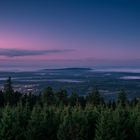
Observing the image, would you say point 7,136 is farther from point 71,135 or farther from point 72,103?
point 72,103

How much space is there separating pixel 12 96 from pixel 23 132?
41413 mm

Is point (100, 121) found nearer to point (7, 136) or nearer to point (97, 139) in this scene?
point (97, 139)

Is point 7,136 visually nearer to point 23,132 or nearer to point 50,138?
point 23,132

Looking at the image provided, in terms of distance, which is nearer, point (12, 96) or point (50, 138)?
point (50, 138)

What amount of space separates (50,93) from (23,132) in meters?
39.1

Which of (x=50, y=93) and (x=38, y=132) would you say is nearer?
(x=38, y=132)

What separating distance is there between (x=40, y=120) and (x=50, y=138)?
9.31ft

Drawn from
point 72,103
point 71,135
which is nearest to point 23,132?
point 71,135

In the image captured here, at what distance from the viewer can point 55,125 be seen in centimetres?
5709

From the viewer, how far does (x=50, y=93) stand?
94.0 meters

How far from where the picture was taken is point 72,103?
301 feet

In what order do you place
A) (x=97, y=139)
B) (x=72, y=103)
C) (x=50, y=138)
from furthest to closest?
(x=72, y=103) → (x=50, y=138) → (x=97, y=139)

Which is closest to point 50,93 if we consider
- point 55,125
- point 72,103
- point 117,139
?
point 72,103

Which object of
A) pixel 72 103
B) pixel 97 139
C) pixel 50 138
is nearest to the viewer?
pixel 97 139
